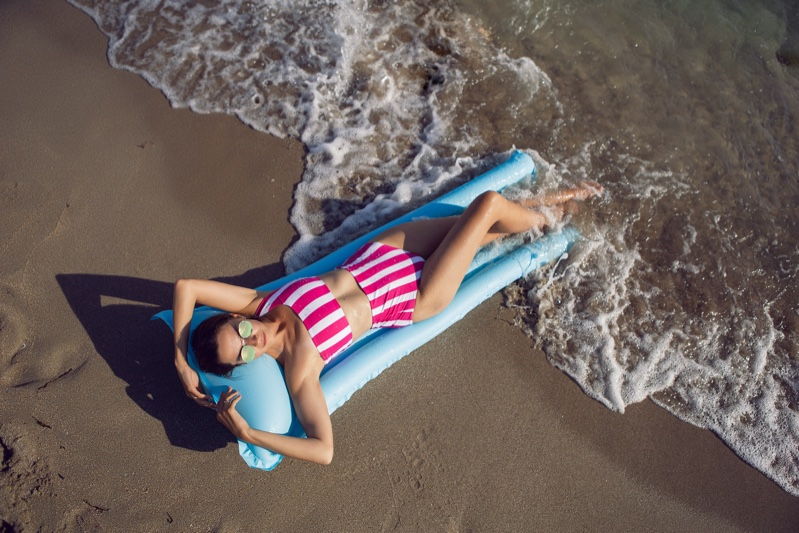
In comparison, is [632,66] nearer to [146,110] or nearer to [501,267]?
[501,267]

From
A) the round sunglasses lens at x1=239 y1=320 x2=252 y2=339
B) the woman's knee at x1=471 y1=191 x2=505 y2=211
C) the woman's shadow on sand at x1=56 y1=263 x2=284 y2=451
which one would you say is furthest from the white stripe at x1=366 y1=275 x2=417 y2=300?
the woman's shadow on sand at x1=56 y1=263 x2=284 y2=451

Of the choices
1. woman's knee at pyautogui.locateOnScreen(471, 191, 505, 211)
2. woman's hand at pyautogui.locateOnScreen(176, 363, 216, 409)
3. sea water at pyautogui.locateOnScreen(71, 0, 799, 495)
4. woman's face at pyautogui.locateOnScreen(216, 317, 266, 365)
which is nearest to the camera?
woman's face at pyautogui.locateOnScreen(216, 317, 266, 365)

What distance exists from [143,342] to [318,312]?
127cm

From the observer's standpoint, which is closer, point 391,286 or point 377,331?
point 391,286

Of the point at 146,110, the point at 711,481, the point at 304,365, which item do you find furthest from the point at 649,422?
the point at 146,110

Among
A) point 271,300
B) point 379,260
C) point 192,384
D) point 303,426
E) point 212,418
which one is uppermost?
point 379,260

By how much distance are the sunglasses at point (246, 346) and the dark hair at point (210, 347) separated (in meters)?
0.09

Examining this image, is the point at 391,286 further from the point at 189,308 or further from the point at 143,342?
the point at 143,342

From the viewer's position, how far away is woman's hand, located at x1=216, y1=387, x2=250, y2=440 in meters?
2.90

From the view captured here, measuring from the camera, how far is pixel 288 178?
4242mm

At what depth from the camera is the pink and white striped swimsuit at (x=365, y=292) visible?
122 inches

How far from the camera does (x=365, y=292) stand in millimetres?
3236

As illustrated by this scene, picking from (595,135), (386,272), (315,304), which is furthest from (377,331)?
(595,135)

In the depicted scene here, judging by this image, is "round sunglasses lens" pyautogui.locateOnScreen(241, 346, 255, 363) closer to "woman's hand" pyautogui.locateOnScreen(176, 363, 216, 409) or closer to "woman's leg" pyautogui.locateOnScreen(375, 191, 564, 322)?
"woman's hand" pyautogui.locateOnScreen(176, 363, 216, 409)
